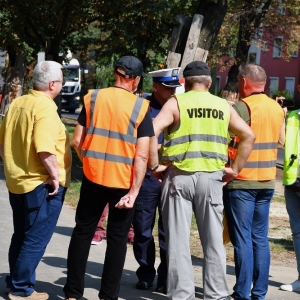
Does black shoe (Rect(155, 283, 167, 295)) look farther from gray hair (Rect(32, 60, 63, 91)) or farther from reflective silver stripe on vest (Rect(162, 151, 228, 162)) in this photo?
gray hair (Rect(32, 60, 63, 91))

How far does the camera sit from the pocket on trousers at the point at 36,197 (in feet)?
18.7

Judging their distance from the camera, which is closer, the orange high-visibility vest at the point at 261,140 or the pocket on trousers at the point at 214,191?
the pocket on trousers at the point at 214,191

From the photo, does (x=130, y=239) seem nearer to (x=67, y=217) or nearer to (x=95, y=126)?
(x=67, y=217)

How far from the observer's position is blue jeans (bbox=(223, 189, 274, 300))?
20.1 ft

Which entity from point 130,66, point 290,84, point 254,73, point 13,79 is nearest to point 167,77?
point 254,73

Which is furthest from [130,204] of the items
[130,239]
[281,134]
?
[130,239]

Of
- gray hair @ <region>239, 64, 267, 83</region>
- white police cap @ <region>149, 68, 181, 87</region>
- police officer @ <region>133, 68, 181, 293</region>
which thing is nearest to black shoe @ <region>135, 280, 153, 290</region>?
police officer @ <region>133, 68, 181, 293</region>

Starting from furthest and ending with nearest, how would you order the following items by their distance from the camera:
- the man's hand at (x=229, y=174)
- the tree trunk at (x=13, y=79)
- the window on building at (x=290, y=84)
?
the window on building at (x=290, y=84) < the tree trunk at (x=13, y=79) < the man's hand at (x=229, y=174)

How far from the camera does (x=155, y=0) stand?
16750 mm

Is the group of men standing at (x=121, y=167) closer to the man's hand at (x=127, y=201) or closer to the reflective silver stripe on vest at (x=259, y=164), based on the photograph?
the man's hand at (x=127, y=201)

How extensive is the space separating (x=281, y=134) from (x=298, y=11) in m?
25.0

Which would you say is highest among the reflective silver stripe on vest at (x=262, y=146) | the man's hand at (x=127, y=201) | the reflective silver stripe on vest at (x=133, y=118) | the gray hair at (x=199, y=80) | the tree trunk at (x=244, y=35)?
the tree trunk at (x=244, y=35)

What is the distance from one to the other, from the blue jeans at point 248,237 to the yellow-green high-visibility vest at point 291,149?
2.17 feet

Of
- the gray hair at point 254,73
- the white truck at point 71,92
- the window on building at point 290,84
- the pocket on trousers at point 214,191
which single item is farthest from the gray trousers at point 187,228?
the window on building at point 290,84
